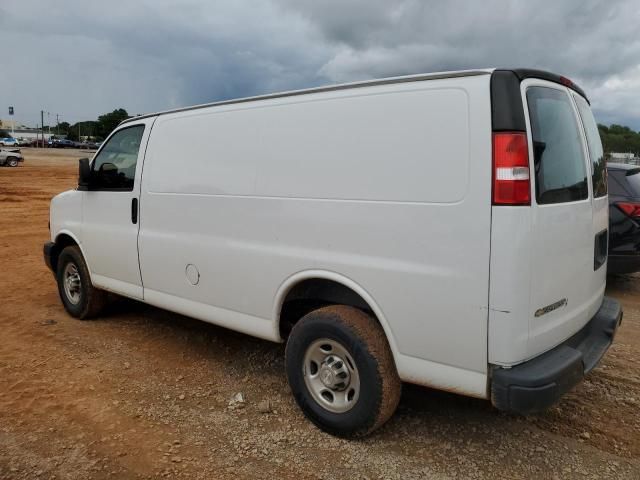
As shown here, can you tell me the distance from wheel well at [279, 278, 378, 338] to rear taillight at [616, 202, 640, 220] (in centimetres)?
463

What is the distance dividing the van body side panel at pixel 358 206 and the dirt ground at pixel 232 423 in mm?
578

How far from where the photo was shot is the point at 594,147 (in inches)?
138

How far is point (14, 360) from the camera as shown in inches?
182

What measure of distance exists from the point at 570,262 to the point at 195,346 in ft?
10.9

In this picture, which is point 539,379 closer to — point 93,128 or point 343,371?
point 343,371

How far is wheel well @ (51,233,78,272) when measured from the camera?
5.76 m

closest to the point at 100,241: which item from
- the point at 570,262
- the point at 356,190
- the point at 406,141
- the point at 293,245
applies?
the point at 293,245

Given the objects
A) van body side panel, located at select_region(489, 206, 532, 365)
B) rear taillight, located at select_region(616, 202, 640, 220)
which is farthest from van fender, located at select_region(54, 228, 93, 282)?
rear taillight, located at select_region(616, 202, 640, 220)

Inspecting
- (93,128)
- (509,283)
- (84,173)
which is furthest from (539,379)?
(93,128)

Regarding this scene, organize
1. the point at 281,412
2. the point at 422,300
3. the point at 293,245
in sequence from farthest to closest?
the point at 281,412
the point at 293,245
the point at 422,300

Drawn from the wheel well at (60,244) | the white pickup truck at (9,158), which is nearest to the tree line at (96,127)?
the white pickup truck at (9,158)

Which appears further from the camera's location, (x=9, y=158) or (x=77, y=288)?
(x=9, y=158)

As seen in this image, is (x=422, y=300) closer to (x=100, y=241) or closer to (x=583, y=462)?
(x=583, y=462)

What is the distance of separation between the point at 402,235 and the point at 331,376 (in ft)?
3.30
